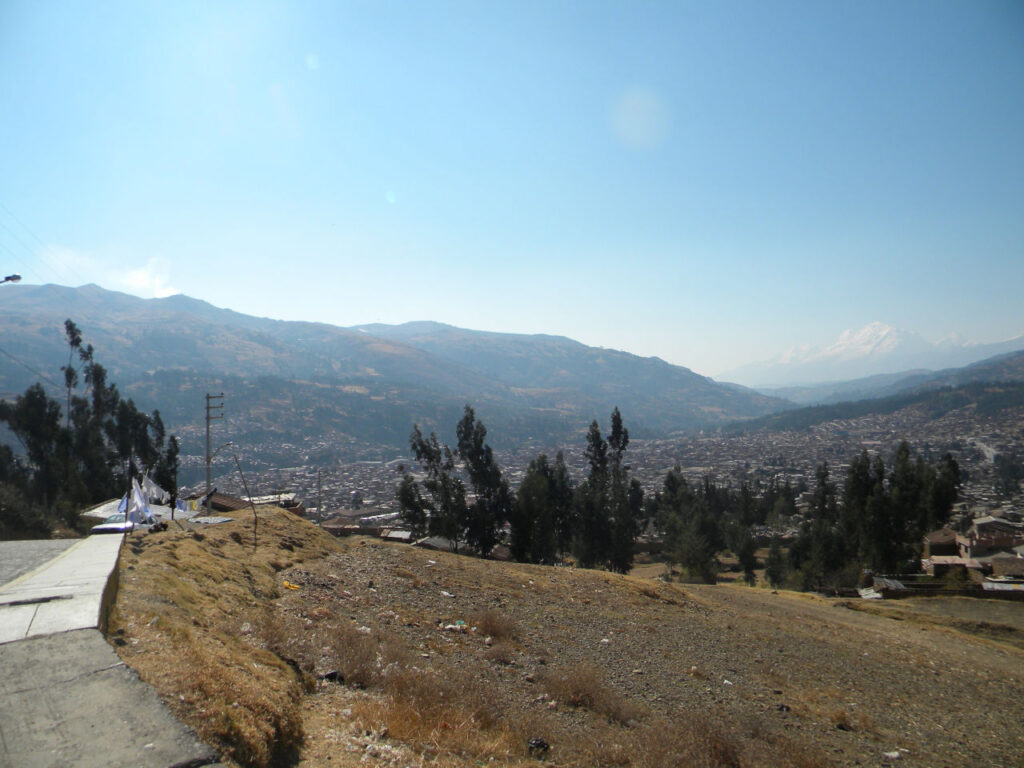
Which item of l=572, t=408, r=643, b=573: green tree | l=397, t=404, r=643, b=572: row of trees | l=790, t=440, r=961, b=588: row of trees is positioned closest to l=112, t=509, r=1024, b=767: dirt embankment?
l=397, t=404, r=643, b=572: row of trees

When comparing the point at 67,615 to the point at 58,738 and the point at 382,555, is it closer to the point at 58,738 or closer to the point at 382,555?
the point at 58,738

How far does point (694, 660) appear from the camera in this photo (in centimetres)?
1205

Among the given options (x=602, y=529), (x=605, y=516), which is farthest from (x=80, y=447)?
(x=605, y=516)

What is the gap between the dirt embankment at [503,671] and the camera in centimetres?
569

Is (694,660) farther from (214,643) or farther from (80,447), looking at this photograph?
(80,447)

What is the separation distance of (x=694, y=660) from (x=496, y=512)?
92.7 feet

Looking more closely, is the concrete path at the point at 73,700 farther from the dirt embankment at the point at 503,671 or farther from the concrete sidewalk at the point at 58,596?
the dirt embankment at the point at 503,671

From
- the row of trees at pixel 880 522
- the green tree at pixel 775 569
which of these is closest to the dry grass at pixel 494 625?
the row of trees at pixel 880 522

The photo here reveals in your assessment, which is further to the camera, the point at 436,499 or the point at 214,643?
the point at 436,499

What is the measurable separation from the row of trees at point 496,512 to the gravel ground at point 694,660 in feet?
62.3

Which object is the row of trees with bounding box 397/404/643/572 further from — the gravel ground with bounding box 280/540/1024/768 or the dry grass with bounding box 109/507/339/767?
the dry grass with bounding box 109/507/339/767

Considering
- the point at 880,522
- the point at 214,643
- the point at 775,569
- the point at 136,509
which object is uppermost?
the point at 214,643

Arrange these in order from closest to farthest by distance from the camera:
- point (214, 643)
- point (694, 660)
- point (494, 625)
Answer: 1. point (214, 643)
2. point (494, 625)
3. point (694, 660)

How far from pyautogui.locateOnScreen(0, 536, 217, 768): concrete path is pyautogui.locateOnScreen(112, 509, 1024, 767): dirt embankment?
44 cm
